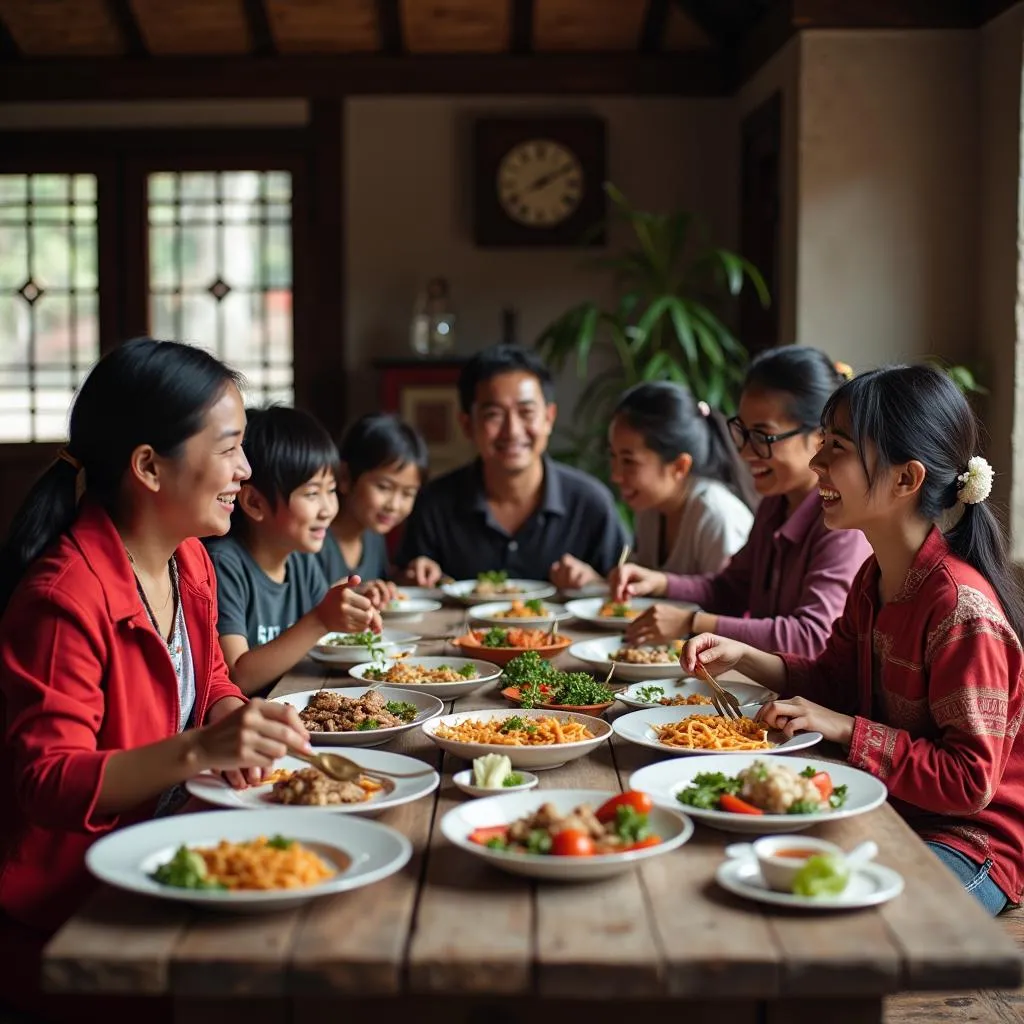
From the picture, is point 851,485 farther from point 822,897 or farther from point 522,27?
point 522,27

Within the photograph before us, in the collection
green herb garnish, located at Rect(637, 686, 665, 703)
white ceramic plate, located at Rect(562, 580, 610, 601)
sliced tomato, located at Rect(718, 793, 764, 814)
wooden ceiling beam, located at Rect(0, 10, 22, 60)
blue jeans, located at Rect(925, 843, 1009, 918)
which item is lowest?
blue jeans, located at Rect(925, 843, 1009, 918)

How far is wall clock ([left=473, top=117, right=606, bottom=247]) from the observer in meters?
6.77

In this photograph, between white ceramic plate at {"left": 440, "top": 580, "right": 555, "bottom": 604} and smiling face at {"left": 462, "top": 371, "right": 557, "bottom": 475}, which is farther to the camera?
smiling face at {"left": 462, "top": 371, "right": 557, "bottom": 475}

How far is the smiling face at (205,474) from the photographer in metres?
1.88

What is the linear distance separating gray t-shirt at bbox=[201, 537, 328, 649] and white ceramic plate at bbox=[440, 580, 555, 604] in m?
0.44

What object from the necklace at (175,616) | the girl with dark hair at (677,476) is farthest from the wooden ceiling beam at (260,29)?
the necklace at (175,616)

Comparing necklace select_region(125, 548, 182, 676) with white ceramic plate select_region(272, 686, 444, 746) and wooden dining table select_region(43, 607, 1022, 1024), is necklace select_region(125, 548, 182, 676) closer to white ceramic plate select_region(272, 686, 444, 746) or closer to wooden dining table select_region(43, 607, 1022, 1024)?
white ceramic plate select_region(272, 686, 444, 746)

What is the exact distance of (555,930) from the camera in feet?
4.23

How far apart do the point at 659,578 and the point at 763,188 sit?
3.56m

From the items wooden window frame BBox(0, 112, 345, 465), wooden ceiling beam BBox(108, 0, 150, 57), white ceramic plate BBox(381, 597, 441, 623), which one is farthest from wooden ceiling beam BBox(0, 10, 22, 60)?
white ceramic plate BBox(381, 597, 441, 623)

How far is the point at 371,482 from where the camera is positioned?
11.8 ft

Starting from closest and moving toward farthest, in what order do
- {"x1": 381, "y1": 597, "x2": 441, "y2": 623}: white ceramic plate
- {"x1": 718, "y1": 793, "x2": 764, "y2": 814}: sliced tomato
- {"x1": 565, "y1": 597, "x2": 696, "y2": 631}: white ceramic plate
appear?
{"x1": 718, "y1": 793, "x2": 764, "y2": 814}: sliced tomato → {"x1": 565, "y1": 597, "x2": 696, "y2": 631}: white ceramic plate → {"x1": 381, "y1": 597, "x2": 441, "y2": 623}: white ceramic plate

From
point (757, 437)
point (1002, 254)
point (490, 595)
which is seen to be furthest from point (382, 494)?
point (1002, 254)

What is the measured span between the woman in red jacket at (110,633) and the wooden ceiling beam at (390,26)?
5081 mm
